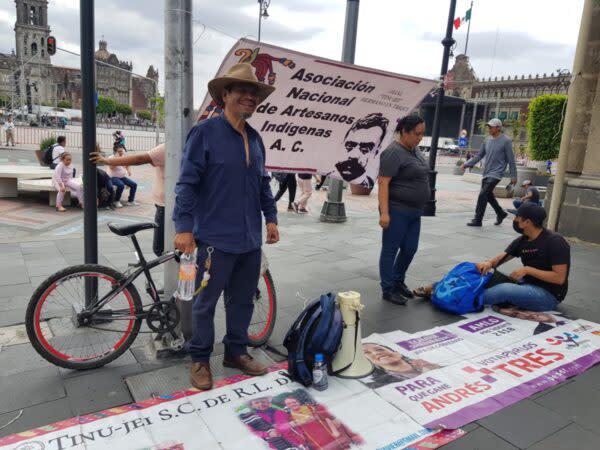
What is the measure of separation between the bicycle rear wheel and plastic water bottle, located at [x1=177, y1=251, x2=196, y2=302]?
89cm

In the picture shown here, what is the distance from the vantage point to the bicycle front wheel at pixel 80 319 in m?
2.85

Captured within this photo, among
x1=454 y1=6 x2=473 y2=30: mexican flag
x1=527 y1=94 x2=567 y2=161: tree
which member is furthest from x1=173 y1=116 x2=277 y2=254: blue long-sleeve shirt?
x1=527 y1=94 x2=567 y2=161: tree

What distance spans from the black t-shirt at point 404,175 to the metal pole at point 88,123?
2.53 meters

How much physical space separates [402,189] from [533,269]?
143cm

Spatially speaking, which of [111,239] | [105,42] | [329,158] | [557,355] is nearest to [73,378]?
[329,158]

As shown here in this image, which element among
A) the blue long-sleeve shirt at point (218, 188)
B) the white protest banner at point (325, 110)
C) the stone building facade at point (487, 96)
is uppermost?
the stone building facade at point (487, 96)

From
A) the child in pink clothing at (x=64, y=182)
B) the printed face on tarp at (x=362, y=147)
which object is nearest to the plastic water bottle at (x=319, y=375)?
the printed face on tarp at (x=362, y=147)

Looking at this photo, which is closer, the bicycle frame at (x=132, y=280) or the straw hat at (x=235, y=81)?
the straw hat at (x=235, y=81)

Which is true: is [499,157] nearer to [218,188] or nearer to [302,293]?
[302,293]

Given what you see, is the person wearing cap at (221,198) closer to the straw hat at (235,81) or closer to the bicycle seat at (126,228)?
the straw hat at (235,81)

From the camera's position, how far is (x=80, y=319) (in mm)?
3023

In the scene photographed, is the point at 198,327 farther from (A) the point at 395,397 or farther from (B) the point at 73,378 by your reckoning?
(A) the point at 395,397

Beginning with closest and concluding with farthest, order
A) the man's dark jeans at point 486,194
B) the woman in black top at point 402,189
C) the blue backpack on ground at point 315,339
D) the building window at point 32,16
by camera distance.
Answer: the blue backpack on ground at point 315,339, the woman in black top at point 402,189, the man's dark jeans at point 486,194, the building window at point 32,16

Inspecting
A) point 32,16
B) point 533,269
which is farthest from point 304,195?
point 32,16
